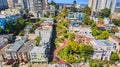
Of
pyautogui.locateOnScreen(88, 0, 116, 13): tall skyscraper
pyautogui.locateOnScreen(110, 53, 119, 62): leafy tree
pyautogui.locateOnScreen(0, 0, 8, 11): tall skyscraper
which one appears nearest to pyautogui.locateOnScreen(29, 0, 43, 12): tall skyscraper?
pyautogui.locateOnScreen(0, 0, 8, 11): tall skyscraper

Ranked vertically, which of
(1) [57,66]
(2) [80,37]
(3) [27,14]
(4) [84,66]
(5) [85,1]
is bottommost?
(4) [84,66]

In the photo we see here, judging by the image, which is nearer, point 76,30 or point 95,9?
point 76,30

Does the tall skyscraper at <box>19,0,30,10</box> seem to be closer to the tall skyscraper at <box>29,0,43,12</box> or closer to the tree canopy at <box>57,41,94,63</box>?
the tall skyscraper at <box>29,0,43,12</box>

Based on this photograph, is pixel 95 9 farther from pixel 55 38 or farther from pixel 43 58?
pixel 43 58

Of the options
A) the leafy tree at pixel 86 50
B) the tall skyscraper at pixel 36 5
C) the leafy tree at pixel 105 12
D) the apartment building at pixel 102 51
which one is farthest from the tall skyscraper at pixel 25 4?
the apartment building at pixel 102 51

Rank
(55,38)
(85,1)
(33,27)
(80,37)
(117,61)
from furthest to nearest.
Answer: (85,1)
(33,27)
(55,38)
(80,37)
(117,61)

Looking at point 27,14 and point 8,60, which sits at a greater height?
point 27,14

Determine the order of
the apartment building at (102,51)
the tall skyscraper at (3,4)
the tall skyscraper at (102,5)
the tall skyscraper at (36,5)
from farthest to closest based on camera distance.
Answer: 1. the tall skyscraper at (3,4)
2. the tall skyscraper at (36,5)
3. the tall skyscraper at (102,5)
4. the apartment building at (102,51)

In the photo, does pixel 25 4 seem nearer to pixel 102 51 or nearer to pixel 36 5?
pixel 36 5

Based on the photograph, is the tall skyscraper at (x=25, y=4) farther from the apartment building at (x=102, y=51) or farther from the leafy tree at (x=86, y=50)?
the apartment building at (x=102, y=51)

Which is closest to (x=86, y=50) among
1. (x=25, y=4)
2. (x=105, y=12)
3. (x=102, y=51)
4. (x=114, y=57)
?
(x=102, y=51)

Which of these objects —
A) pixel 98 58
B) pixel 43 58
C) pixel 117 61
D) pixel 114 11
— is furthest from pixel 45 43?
pixel 114 11
